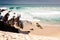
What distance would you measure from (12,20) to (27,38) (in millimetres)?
1786

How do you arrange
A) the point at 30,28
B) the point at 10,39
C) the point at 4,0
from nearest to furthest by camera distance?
the point at 10,39, the point at 30,28, the point at 4,0

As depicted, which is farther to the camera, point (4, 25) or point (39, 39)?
point (4, 25)

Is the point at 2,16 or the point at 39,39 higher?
the point at 2,16

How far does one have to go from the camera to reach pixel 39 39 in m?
4.23

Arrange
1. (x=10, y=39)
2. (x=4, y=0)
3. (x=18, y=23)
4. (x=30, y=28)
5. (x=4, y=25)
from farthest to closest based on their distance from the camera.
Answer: (x=4, y=0)
(x=30, y=28)
(x=18, y=23)
(x=4, y=25)
(x=10, y=39)

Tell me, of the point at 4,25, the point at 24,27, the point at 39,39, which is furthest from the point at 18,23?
the point at 39,39

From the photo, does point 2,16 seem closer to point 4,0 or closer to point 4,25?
point 4,25

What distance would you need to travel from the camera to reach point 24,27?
637cm

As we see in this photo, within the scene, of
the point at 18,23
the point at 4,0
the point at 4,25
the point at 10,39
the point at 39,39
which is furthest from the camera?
the point at 4,0

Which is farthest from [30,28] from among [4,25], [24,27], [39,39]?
[39,39]

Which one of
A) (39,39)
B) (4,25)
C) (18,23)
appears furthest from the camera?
(18,23)

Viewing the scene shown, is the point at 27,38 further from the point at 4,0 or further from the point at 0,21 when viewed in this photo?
the point at 4,0

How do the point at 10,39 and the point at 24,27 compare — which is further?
the point at 24,27

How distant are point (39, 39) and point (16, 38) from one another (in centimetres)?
52
